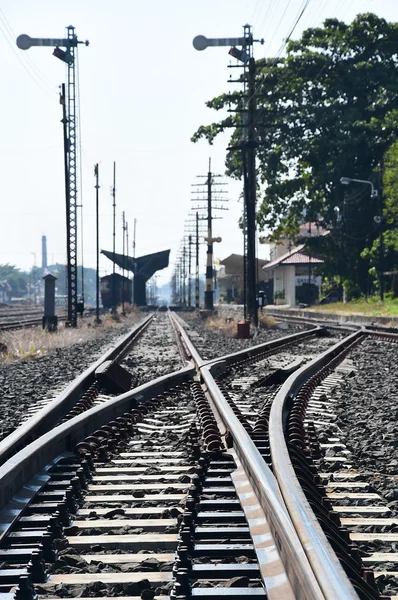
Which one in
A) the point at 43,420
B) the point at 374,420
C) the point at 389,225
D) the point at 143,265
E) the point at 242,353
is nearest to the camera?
the point at 43,420

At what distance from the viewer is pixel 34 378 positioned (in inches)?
554

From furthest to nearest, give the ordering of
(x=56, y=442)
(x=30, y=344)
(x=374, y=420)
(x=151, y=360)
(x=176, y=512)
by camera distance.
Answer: (x=30, y=344)
(x=151, y=360)
(x=374, y=420)
(x=56, y=442)
(x=176, y=512)

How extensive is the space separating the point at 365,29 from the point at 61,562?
55.6 m

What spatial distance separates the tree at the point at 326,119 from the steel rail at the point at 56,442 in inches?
1767

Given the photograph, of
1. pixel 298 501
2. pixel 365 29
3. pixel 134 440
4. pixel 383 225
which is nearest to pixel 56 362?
pixel 134 440

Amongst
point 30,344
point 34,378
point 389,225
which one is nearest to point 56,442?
point 34,378

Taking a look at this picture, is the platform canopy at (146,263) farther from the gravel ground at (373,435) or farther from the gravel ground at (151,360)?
the gravel ground at (373,435)

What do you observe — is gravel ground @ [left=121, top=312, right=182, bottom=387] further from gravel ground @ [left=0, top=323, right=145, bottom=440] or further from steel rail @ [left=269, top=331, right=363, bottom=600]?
steel rail @ [left=269, top=331, right=363, bottom=600]

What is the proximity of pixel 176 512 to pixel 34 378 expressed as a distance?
9.35 metres

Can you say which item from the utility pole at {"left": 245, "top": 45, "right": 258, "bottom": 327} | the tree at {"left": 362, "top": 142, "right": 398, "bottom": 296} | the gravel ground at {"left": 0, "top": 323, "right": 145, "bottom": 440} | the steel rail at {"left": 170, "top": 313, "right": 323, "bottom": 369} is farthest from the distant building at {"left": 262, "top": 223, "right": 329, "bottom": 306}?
the gravel ground at {"left": 0, "top": 323, "right": 145, "bottom": 440}

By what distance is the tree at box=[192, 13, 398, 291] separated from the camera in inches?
2120

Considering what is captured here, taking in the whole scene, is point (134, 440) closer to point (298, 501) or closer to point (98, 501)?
point (98, 501)

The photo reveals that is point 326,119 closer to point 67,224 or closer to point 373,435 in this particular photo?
point 67,224

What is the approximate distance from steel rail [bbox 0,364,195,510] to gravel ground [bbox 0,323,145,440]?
0.74 meters
